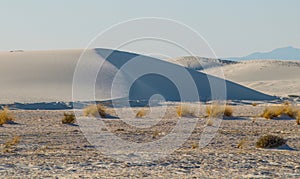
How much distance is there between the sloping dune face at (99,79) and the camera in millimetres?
57938

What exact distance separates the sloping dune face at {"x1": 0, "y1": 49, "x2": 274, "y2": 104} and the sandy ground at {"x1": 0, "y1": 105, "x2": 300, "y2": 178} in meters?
30.1

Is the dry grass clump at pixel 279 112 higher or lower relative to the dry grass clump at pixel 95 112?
lower

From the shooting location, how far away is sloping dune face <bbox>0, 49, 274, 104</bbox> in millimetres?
57938

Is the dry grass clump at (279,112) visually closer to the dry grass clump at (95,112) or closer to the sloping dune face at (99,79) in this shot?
the dry grass clump at (95,112)

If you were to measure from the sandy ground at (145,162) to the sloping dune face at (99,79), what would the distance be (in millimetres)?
30054

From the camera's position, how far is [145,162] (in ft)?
46.8

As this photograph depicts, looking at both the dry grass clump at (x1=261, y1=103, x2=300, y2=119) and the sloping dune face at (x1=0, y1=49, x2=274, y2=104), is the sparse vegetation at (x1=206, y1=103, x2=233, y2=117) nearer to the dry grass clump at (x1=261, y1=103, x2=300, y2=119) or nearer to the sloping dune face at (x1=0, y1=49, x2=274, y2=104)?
the dry grass clump at (x1=261, y1=103, x2=300, y2=119)

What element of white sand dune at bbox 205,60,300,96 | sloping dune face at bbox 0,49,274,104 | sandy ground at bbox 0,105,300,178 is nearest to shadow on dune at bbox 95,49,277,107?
sloping dune face at bbox 0,49,274,104

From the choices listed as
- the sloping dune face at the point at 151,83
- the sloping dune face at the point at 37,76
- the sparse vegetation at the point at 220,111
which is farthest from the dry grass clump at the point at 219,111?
the sloping dune face at the point at 151,83

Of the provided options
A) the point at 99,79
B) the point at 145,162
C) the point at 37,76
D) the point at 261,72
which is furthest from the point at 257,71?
the point at 145,162

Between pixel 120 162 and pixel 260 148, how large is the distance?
5.12m

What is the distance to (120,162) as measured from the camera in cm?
1424

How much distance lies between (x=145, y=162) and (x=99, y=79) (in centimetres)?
5065

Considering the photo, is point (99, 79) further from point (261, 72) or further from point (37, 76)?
point (261, 72)
